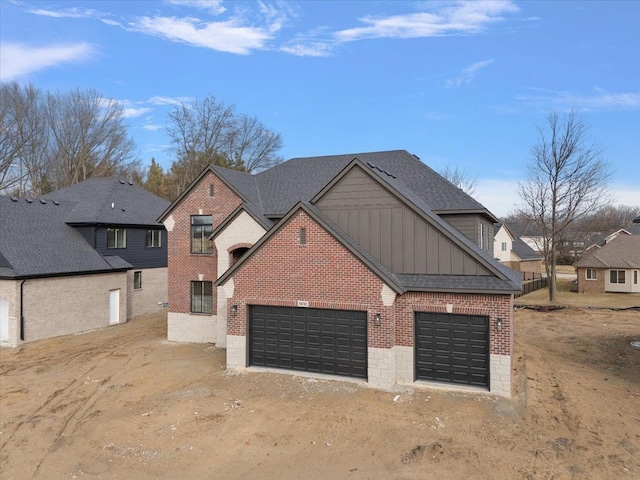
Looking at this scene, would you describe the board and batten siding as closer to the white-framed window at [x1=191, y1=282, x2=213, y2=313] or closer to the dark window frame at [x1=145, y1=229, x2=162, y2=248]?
the white-framed window at [x1=191, y1=282, x2=213, y2=313]

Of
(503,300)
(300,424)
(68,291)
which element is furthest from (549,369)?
(68,291)

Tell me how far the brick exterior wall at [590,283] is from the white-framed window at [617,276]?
61 centimetres

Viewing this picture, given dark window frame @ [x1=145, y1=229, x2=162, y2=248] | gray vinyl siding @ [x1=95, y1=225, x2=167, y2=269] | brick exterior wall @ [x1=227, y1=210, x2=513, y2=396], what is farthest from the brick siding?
dark window frame @ [x1=145, y1=229, x2=162, y2=248]

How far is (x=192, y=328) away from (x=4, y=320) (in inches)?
355

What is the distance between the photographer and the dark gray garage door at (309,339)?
44.9 ft

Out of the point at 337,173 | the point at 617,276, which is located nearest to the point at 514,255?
the point at 617,276

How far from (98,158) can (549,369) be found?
51000mm

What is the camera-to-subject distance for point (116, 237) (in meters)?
27.2

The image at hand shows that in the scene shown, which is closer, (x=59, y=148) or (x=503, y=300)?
(x=503, y=300)

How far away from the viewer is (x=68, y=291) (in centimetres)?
2308

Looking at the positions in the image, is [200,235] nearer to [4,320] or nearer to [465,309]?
[4,320]

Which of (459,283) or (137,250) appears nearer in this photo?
(459,283)

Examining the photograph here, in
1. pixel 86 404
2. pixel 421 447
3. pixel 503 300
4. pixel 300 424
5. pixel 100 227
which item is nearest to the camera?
pixel 421 447

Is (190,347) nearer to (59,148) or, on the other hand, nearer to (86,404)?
(86,404)
